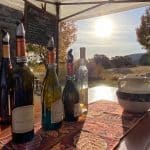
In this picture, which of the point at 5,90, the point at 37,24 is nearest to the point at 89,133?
the point at 5,90

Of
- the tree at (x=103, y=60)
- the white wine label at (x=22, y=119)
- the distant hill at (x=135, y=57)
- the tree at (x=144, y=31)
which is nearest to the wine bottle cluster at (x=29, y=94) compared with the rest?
the white wine label at (x=22, y=119)

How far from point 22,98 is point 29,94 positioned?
0.12 ft

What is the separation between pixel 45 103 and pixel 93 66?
6.63 metres

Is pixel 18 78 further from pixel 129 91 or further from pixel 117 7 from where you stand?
pixel 117 7

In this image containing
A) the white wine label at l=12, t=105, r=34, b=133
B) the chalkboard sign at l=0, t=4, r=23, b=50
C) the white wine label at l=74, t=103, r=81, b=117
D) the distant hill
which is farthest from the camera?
the distant hill

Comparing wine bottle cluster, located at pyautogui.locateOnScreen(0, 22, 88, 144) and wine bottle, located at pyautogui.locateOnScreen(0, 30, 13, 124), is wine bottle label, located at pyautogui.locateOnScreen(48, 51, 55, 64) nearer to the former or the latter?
wine bottle cluster, located at pyautogui.locateOnScreen(0, 22, 88, 144)

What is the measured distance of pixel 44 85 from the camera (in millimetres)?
864

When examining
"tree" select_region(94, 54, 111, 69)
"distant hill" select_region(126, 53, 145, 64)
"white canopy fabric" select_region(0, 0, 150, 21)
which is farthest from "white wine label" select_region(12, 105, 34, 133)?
"distant hill" select_region(126, 53, 145, 64)

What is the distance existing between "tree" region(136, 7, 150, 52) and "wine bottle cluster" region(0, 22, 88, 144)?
14171mm

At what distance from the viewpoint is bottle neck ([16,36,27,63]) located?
2.25 ft

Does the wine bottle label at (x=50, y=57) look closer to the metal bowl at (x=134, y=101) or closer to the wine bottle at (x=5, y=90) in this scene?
the wine bottle at (x=5, y=90)

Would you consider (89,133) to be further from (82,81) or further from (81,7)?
(81,7)

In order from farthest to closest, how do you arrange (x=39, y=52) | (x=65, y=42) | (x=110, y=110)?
(x=65, y=42) < (x=39, y=52) < (x=110, y=110)

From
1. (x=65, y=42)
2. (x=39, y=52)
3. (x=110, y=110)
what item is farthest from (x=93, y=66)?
(x=110, y=110)
